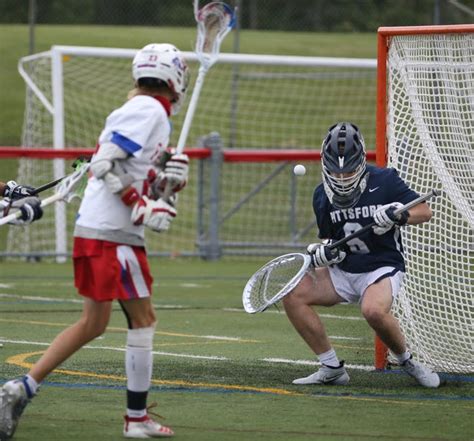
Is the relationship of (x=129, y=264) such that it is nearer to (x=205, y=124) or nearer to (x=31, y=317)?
(x=31, y=317)

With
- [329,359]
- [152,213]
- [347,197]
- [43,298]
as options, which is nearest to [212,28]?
[347,197]

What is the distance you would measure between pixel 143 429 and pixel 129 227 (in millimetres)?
922

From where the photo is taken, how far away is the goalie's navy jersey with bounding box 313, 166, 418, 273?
7.82m

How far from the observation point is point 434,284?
8711mm

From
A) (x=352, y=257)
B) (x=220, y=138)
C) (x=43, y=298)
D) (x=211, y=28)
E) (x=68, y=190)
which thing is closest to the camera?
(x=68, y=190)

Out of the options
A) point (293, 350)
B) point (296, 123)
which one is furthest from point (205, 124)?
point (293, 350)

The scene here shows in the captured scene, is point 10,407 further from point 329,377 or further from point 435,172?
point 435,172

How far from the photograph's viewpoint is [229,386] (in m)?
7.71

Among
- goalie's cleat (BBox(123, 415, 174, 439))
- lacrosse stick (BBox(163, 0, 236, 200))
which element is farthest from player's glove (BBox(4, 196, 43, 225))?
lacrosse stick (BBox(163, 0, 236, 200))

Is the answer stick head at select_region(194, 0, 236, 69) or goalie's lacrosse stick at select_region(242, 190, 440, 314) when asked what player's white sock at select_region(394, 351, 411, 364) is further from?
stick head at select_region(194, 0, 236, 69)

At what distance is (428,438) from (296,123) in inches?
785

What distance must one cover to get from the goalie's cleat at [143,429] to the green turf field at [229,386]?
7cm

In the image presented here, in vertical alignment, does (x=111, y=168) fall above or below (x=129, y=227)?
above

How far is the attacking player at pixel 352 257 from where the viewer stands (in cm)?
773
